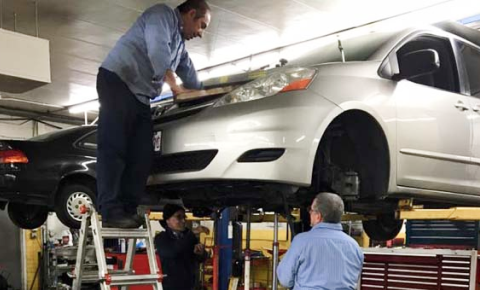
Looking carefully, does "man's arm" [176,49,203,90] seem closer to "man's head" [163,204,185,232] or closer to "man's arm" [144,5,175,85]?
"man's arm" [144,5,175,85]

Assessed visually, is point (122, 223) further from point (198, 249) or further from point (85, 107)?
point (85, 107)

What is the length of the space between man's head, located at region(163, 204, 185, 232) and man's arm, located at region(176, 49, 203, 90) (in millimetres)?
1328

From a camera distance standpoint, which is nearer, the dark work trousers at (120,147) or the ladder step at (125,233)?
the dark work trousers at (120,147)

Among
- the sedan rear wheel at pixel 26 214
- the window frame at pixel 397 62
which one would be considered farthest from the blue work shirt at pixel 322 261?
the sedan rear wheel at pixel 26 214

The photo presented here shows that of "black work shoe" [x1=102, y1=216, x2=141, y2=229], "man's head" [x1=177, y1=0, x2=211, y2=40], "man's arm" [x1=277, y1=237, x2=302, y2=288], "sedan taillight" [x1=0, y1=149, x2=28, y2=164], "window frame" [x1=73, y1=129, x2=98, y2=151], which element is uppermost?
"man's head" [x1=177, y1=0, x2=211, y2=40]

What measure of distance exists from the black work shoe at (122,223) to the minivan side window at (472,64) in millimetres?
2508

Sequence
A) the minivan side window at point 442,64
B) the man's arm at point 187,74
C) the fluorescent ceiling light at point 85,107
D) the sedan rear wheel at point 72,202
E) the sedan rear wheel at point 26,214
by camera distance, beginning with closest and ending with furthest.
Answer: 1. the man's arm at point 187,74
2. the minivan side window at point 442,64
3. the sedan rear wheel at point 72,202
4. the sedan rear wheel at point 26,214
5. the fluorescent ceiling light at point 85,107

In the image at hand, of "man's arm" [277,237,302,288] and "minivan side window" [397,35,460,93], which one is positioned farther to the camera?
"minivan side window" [397,35,460,93]

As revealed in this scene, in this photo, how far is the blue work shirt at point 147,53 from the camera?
2957 millimetres

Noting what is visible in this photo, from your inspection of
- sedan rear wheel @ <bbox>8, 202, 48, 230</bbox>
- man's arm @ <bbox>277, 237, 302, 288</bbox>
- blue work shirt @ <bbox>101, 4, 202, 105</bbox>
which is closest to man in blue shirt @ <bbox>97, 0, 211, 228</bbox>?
blue work shirt @ <bbox>101, 4, 202, 105</bbox>

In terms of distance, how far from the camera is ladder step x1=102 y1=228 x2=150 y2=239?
306 centimetres

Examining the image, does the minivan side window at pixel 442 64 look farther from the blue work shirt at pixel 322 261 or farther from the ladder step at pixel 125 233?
the ladder step at pixel 125 233

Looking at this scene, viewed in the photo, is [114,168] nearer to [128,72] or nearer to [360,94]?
[128,72]

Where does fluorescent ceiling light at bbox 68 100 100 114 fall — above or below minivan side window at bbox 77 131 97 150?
above
